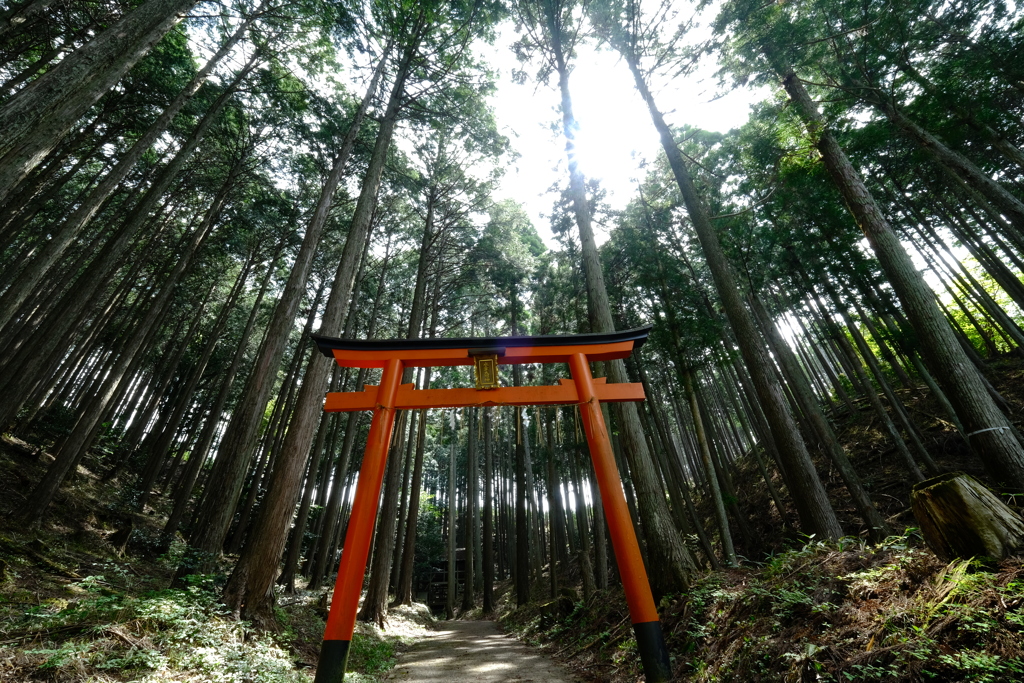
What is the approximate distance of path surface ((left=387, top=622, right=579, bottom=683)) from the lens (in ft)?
15.7

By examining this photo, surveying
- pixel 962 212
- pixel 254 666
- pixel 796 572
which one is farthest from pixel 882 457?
pixel 254 666

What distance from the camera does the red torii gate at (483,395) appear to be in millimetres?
3363

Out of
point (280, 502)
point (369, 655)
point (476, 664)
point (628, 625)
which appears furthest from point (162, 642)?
point (628, 625)

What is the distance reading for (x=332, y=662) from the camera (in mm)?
3018

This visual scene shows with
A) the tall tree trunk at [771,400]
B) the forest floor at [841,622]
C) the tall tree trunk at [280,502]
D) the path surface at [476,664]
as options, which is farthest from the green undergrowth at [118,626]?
the tall tree trunk at [771,400]

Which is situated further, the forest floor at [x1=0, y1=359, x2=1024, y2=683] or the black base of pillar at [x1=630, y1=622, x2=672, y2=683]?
the black base of pillar at [x1=630, y1=622, x2=672, y2=683]

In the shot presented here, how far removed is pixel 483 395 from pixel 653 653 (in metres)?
2.59

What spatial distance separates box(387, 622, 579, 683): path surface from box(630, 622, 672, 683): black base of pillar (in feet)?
6.34

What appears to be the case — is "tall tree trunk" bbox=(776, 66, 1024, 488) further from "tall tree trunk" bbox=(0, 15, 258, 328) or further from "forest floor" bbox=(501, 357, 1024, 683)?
"tall tree trunk" bbox=(0, 15, 258, 328)

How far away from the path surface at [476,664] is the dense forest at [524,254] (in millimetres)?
1073

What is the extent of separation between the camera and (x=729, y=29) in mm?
7617

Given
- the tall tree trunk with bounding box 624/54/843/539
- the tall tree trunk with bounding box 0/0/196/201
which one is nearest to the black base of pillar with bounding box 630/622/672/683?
the tall tree trunk with bounding box 624/54/843/539

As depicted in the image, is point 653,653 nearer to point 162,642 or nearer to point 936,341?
point 162,642

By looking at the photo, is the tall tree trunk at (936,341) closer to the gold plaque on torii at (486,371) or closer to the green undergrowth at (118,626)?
the gold plaque on torii at (486,371)
